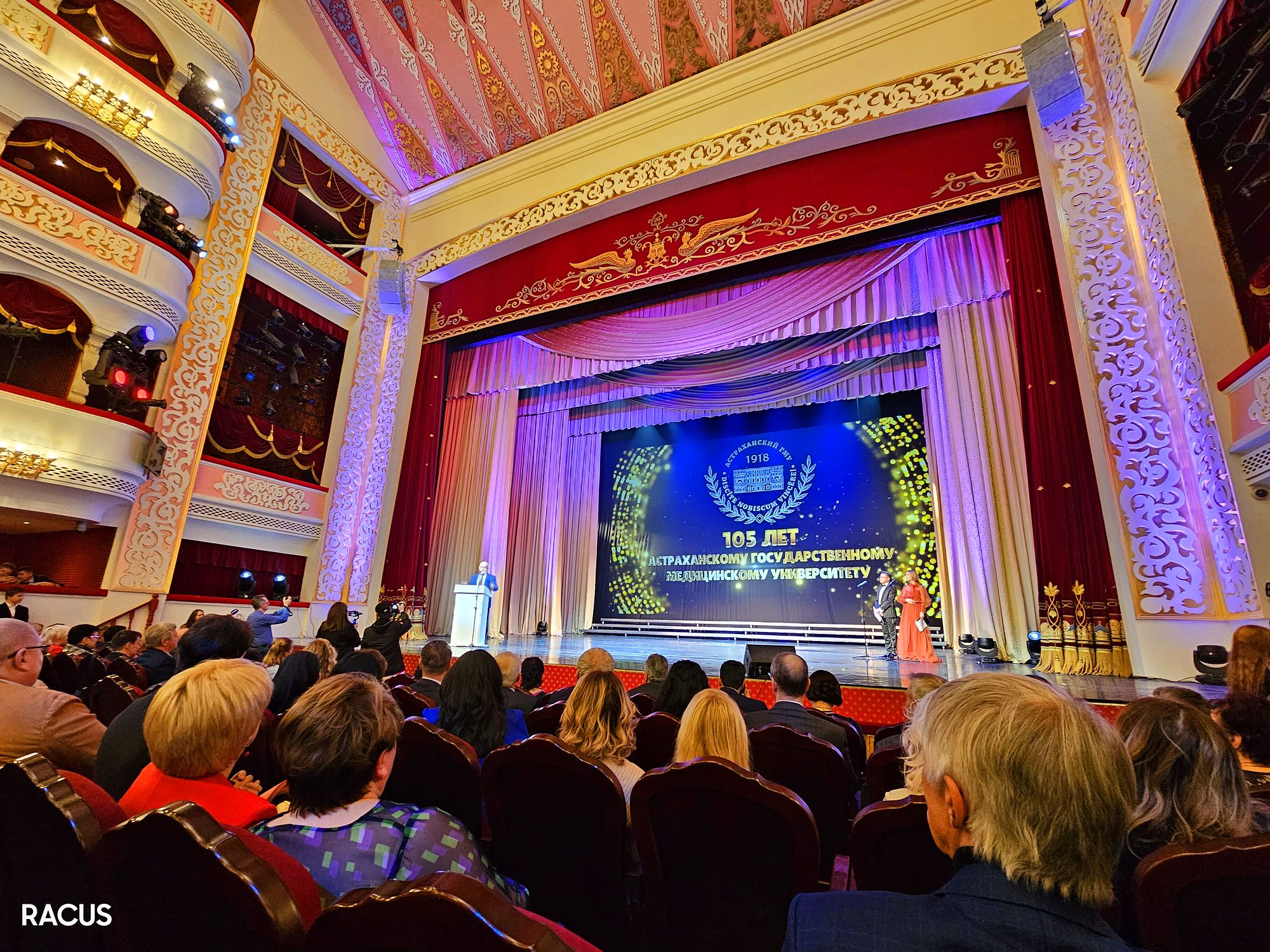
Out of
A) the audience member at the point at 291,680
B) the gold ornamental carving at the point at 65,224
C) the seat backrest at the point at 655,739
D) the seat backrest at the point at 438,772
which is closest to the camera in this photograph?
the seat backrest at the point at 438,772

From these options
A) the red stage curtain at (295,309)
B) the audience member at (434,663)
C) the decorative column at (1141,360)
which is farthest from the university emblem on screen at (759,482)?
the audience member at (434,663)

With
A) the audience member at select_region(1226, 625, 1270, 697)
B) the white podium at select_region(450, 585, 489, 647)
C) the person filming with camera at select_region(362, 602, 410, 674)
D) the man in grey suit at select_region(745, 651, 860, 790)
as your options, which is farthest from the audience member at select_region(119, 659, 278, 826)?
the white podium at select_region(450, 585, 489, 647)

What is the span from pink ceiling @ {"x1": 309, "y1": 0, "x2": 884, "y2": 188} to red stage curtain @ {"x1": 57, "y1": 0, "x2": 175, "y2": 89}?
237cm

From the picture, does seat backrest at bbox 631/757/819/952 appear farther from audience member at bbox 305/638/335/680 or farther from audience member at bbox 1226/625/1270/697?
audience member at bbox 305/638/335/680

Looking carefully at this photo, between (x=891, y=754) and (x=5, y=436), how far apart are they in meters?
7.40

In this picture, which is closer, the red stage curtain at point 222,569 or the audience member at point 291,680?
the audience member at point 291,680

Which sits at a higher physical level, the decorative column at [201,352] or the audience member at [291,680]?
the decorative column at [201,352]

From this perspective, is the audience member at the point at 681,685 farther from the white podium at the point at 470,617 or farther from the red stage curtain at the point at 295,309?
the red stage curtain at the point at 295,309

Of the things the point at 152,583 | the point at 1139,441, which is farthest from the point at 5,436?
the point at 1139,441

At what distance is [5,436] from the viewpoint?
559 cm

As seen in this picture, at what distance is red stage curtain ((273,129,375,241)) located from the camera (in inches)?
334

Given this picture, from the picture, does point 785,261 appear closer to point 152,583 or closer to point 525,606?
point 525,606

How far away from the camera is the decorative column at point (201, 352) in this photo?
21.9ft

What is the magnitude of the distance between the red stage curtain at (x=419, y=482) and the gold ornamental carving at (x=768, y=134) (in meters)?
1.59
